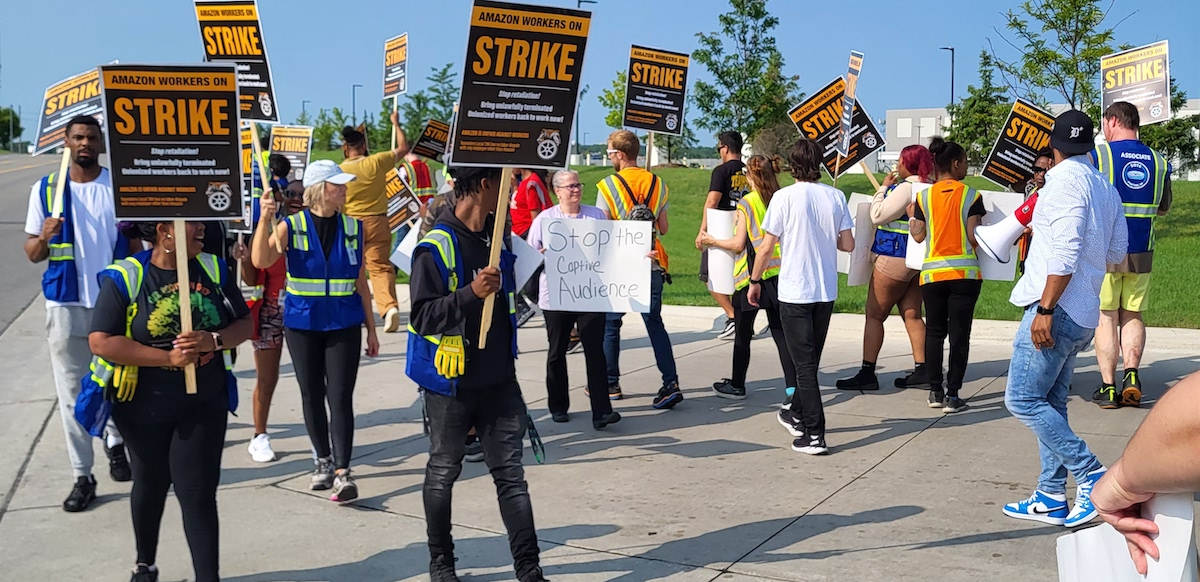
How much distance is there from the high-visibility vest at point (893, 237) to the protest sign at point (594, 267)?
2.15 m

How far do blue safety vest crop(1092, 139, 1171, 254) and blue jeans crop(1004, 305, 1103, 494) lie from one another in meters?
2.76

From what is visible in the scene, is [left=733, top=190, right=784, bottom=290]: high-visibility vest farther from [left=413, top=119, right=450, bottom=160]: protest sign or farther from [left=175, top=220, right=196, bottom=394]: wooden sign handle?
[left=413, top=119, right=450, bottom=160]: protest sign

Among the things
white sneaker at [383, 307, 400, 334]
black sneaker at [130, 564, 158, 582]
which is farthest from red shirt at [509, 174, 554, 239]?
black sneaker at [130, 564, 158, 582]

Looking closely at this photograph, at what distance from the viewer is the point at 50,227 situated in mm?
6055

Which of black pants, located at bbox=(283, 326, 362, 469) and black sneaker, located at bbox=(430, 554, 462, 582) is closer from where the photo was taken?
black sneaker, located at bbox=(430, 554, 462, 582)

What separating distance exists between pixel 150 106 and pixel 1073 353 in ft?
15.0

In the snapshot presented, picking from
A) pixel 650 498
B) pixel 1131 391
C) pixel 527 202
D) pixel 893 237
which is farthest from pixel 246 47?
pixel 1131 391

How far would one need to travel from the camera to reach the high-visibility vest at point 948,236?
7902 mm

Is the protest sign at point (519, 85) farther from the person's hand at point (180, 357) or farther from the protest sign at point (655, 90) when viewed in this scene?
the protest sign at point (655, 90)

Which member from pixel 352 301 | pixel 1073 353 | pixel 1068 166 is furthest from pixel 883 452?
pixel 352 301

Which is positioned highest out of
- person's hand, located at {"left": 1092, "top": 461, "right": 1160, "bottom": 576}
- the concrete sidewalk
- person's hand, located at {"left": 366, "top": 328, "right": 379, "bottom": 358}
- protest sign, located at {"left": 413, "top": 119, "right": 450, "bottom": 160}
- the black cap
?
protest sign, located at {"left": 413, "top": 119, "right": 450, "bottom": 160}

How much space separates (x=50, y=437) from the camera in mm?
7785

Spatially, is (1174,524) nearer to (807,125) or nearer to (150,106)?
(150,106)

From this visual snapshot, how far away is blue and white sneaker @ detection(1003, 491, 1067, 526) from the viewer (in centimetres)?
559
